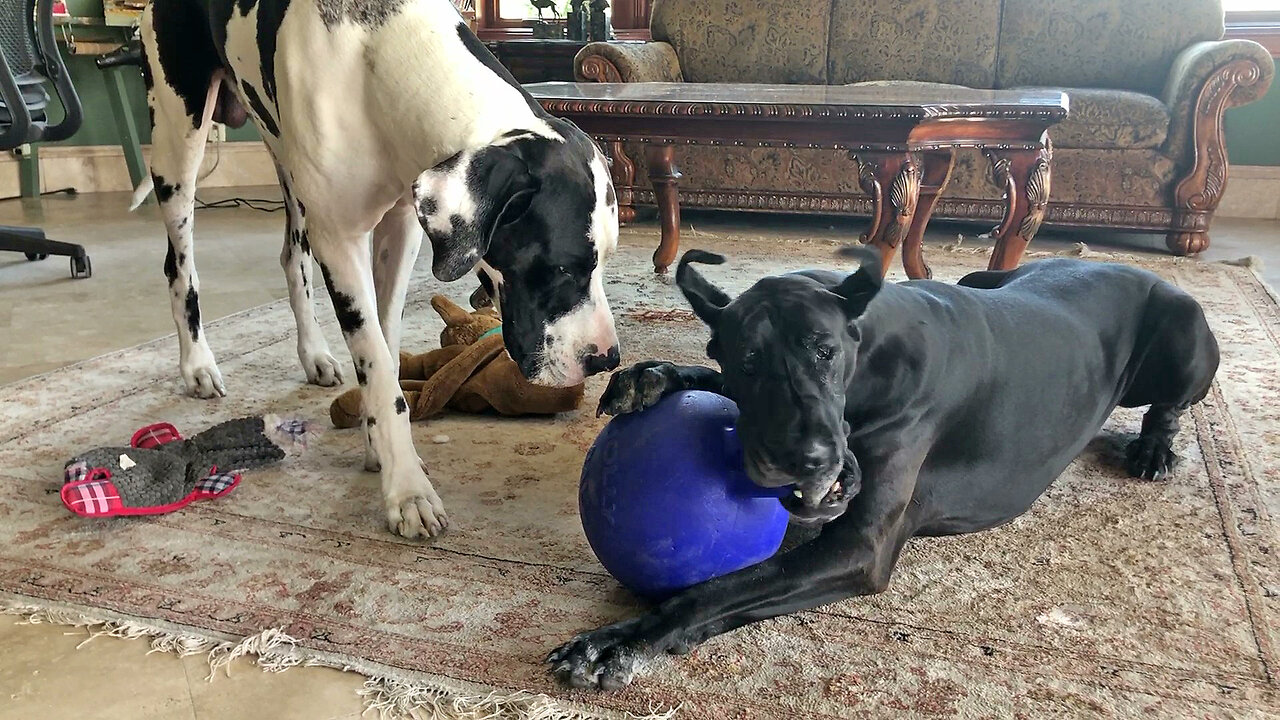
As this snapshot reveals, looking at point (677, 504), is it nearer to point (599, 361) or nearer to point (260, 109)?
point (599, 361)

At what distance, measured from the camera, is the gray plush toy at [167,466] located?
181 centimetres

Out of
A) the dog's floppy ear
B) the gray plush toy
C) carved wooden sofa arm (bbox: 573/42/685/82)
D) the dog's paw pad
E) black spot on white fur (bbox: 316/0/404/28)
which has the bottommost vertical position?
the dog's paw pad

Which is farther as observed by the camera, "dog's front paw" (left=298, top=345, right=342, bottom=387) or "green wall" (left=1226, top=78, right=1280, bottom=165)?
"green wall" (left=1226, top=78, right=1280, bottom=165)

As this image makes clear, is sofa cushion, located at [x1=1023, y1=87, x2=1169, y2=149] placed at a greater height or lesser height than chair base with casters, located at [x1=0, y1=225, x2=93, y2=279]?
greater

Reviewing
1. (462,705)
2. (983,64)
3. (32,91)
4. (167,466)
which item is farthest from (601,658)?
(983,64)

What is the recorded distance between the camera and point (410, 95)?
5.53 ft

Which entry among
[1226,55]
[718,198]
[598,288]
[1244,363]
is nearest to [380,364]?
[598,288]

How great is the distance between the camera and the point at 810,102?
3.11 meters

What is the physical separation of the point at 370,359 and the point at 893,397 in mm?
996

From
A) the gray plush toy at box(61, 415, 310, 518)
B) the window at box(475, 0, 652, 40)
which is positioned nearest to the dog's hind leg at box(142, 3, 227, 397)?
the gray plush toy at box(61, 415, 310, 518)

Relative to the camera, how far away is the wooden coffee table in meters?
3.00

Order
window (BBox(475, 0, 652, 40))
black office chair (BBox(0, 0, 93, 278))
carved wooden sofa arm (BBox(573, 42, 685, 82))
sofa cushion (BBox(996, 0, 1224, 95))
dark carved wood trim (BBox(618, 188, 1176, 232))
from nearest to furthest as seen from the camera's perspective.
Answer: black office chair (BBox(0, 0, 93, 278)), dark carved wood trim (BBox(618, 188, 1176, 232)), sofa cushion (BBox(996, 0, 1224, 95)), carved wooden sofa arm (BBox(573, 42, 685, 82)), window (BBox(475, 0, 652, 40))

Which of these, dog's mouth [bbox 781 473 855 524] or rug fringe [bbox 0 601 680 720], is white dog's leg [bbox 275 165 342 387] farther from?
dog's mouth [bbox 781 473 855 524]

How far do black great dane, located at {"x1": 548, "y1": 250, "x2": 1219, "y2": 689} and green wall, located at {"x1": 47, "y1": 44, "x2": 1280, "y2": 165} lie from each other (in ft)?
15.1
